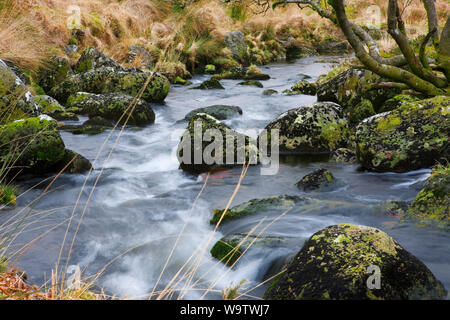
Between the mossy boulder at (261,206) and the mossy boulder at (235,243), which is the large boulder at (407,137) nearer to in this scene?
the mossy boulder at (261,206)

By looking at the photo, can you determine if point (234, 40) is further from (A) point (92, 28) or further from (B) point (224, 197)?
(B) point (224, 197)

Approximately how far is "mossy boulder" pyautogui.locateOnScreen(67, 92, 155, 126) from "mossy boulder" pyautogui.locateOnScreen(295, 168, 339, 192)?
456cm

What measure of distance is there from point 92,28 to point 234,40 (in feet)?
19.1

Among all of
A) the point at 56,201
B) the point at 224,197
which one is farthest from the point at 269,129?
the point at 56,201

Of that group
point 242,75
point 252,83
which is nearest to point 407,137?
point 252,83

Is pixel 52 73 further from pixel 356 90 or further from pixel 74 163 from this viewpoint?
pixel 356 90

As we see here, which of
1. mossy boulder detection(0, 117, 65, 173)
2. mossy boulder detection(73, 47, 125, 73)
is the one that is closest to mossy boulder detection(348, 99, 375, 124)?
mossy boulder detection(0, 117, 65, 173)

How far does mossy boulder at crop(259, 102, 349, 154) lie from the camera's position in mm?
6414

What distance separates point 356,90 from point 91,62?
23.2 ft

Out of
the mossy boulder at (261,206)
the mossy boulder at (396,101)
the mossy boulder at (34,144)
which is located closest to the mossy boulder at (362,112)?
the mossy boulder at (396,101)

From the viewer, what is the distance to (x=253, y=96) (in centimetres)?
1144

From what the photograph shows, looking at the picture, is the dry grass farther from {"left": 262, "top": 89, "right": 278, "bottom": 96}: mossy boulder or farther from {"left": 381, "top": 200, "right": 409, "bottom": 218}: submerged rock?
{"left": 381, "top": 200, "right": 409, "bottom": 218}: submerged rock

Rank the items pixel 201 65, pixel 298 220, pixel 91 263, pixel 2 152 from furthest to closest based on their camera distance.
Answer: pixel 201 65
pixel 2 152
pixel 298 220
pixel 91 263
